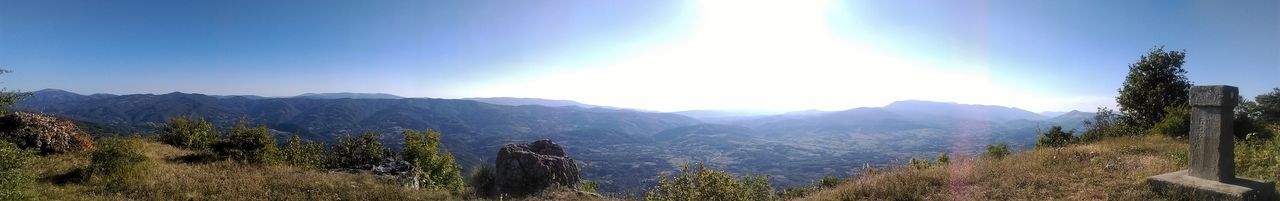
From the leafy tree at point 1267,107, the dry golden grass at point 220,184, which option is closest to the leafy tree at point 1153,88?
the leafy tree at point 1267,107

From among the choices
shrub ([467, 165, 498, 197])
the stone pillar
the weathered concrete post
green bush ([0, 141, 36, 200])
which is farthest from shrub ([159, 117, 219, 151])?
the stone pillar

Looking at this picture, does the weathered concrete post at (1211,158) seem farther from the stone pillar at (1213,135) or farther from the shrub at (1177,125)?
the shrub at (1177,125)

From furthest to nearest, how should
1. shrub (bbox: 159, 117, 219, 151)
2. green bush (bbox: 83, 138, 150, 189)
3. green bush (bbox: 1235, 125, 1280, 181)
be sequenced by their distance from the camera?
shrub (bbox: 159, 117, 219, 151), green bush (bbox: 83, 138, 150, 189), green bush (bbox: 1235, 125, 1280, 181)

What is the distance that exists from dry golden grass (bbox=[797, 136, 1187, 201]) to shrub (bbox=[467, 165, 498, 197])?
16496 mm

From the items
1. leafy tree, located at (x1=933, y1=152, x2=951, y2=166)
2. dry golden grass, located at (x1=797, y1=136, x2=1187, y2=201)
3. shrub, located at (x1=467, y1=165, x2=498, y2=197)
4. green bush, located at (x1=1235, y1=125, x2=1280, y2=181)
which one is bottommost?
shrub, located at (x1=467, y1=165, x2=498, y2=197)

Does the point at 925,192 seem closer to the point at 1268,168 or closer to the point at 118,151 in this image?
the point at 1268,168

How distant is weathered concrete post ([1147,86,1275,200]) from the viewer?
9016 mm

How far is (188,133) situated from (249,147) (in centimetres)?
742

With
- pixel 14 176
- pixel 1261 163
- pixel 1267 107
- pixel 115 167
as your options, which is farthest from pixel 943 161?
pixel 1267 107

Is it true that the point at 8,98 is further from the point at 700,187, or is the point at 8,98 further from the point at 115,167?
the point at 700,187

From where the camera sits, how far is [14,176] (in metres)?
9.93

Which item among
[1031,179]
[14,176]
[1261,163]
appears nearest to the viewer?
[14,176]

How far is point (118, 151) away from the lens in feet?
46.6

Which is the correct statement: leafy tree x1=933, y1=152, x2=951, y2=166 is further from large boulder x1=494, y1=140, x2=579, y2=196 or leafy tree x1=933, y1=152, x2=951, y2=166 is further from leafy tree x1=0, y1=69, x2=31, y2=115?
Answer: leafy tree x1=0, y1=69, x2=31, y2=115
